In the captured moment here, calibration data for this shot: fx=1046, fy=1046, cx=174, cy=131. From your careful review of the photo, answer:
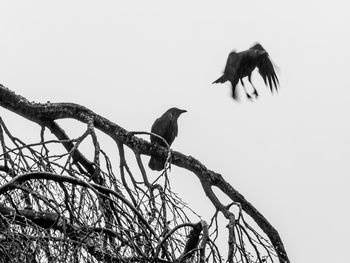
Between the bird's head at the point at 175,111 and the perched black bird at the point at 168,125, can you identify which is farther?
the bird's head at the point at 175,111

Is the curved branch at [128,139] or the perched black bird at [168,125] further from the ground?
the perched black bird at [168,125]

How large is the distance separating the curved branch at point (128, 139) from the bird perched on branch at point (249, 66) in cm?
274

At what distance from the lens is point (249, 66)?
958 cm

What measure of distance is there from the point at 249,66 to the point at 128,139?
3148mm

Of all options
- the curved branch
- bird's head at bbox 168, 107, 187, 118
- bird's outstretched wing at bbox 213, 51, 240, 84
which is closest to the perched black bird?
bird's head at bbox 168, 107, 187, 118

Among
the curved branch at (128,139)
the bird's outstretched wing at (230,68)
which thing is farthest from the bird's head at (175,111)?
the curved branch at (128,139)

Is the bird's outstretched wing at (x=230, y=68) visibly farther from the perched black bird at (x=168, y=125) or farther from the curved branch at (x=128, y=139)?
the curved branch at (x=128, y=139)

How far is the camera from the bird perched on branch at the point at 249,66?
941 centimetres

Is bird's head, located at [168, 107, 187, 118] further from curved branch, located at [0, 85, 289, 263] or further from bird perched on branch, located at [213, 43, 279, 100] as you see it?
curved branch, located at [0, 85, 289, 263]

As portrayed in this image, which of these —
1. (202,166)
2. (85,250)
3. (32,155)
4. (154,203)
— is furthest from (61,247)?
(202,166)

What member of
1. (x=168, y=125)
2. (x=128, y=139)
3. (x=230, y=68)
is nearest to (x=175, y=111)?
(x=168, y=125)

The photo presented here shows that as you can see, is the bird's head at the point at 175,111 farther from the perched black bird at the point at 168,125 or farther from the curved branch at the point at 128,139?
the curved branch at the point at 128,139

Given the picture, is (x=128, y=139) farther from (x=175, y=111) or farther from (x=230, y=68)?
(x=175, y=111)

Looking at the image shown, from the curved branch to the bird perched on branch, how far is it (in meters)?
2.74
